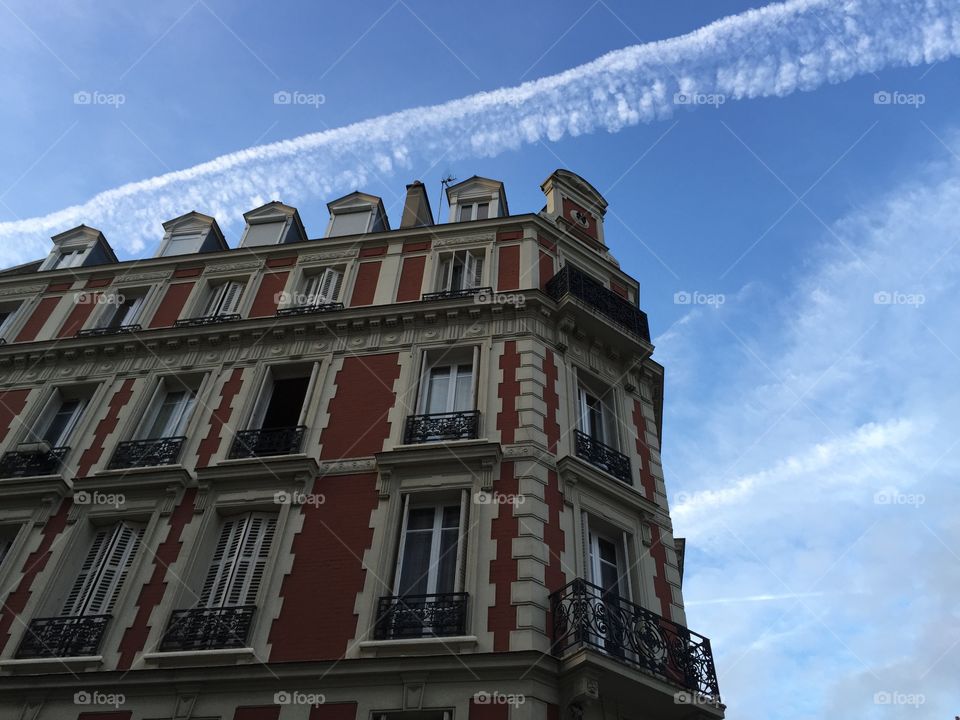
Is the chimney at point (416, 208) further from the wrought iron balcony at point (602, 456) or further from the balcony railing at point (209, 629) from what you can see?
the balcony railing at point (209, 629)

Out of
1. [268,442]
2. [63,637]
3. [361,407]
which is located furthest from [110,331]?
[63,637]

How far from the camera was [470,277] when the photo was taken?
659 inches

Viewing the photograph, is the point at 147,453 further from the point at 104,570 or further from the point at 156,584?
the point at 156,584

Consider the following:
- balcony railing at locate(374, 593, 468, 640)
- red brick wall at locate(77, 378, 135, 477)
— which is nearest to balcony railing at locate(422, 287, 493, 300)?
red brick wall at locate(77, 378, 135, 477)

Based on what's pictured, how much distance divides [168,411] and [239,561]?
15.5 ft

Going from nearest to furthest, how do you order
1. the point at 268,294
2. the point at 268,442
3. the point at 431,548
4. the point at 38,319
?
the point at 431,548 < the point at 268,442 < the point at 268,294 < the point at 38,319

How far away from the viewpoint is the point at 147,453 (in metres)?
14.0

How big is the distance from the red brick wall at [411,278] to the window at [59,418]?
6.99 m

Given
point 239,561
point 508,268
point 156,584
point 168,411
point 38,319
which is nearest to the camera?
point 156,584

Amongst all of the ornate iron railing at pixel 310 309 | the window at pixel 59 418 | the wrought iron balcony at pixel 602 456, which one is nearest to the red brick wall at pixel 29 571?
the window at pixel 59 418

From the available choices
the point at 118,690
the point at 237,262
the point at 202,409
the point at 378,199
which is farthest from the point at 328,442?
the point at 378,199

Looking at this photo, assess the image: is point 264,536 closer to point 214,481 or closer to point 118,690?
point 214,481

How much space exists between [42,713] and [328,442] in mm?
5573

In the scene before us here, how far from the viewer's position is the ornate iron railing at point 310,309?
1616cm
